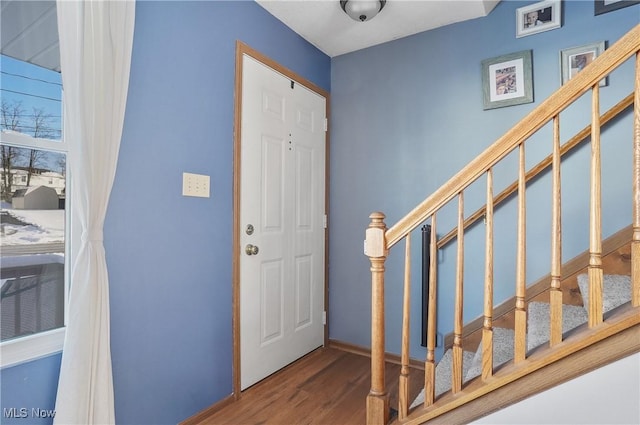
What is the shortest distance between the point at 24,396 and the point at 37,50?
49.5 inches

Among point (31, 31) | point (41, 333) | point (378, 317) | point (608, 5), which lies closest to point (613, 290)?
point (378, 317)

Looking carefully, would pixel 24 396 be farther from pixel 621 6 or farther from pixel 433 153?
pixel 621 6

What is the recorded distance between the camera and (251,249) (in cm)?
208

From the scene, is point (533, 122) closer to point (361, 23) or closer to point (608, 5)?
point (608, 5)

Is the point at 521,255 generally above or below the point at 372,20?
below

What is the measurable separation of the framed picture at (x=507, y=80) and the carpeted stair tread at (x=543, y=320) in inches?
48.8

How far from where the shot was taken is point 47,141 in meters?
1.26

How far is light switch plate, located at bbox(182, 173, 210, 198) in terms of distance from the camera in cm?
170

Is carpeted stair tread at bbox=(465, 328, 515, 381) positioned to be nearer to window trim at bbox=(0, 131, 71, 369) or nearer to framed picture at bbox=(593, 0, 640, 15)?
window trim at bbox=(0, 131, 71, 369)

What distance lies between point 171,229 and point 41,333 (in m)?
0.63

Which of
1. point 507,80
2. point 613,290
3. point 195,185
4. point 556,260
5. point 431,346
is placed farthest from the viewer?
point 507,80

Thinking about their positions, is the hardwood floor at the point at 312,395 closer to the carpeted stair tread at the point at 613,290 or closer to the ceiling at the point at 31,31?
the carpeted stair tread at the point at 613,290

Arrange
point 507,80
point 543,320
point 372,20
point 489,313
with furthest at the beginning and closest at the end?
point 372,20, point 507,80, point 543,320, point 489,313

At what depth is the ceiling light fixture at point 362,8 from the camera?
1995mm
